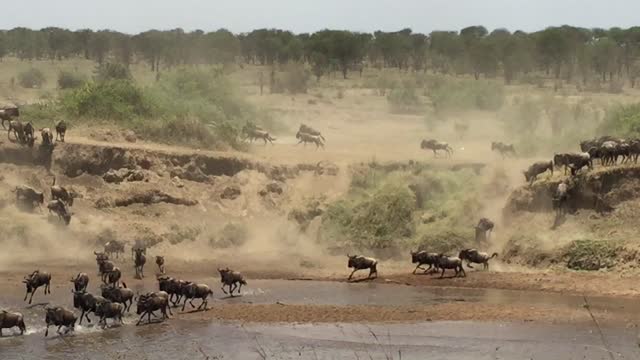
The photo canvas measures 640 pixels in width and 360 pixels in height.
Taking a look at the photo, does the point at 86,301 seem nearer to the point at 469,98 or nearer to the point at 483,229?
the point at 483,229

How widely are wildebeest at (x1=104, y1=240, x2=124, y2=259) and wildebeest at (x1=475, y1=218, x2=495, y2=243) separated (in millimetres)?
12576

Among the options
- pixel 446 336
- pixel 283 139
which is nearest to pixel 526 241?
pixel 446 336

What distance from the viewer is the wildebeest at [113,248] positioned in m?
32.5

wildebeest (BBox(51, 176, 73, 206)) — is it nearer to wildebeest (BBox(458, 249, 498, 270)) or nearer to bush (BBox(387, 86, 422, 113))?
wildebeest (BBox(458, 249, 498, 270))

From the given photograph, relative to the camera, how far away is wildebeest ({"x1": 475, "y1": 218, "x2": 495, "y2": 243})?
32406 mm

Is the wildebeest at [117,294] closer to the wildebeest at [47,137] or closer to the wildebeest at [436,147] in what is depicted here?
the wildebeest at [47,137]

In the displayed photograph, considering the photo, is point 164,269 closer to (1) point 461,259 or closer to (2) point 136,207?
(2) point 136,207

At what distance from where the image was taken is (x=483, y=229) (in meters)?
32.4

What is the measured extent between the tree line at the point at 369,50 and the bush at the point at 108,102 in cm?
5257

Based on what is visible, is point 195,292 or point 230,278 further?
point 230,278

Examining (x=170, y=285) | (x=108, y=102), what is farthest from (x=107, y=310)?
(x=108, y=102)

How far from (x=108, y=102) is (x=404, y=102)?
33510 millimetres

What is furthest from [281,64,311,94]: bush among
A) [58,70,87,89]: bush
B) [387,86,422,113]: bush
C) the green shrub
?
the green shrub

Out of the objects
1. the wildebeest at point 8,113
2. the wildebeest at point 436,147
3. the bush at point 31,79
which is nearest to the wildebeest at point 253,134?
the wildebeest at point 436,147
